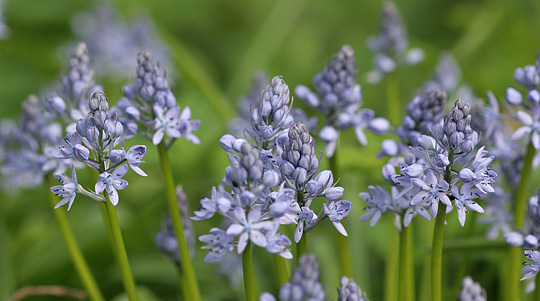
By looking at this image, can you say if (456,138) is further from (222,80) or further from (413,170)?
(222,80)

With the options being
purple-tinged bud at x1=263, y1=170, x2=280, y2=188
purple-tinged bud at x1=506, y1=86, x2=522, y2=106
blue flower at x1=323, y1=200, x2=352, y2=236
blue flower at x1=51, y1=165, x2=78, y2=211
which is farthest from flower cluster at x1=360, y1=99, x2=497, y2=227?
blue flower at x1=51, y1=165, x2=78, y2=211

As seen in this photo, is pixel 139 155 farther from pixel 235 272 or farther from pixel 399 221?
pixel 235 272

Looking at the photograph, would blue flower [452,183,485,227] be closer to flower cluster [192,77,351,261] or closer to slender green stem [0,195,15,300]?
flower cluster [192,77,351,261]

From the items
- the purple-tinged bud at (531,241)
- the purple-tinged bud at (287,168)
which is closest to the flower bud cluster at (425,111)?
the purple-tinged bud at (531,241)

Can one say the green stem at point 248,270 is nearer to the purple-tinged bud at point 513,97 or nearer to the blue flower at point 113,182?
the blue flower at point 113,182

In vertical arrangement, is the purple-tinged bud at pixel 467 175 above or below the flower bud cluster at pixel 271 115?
below

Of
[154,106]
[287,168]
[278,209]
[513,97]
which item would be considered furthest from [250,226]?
[513,97]
